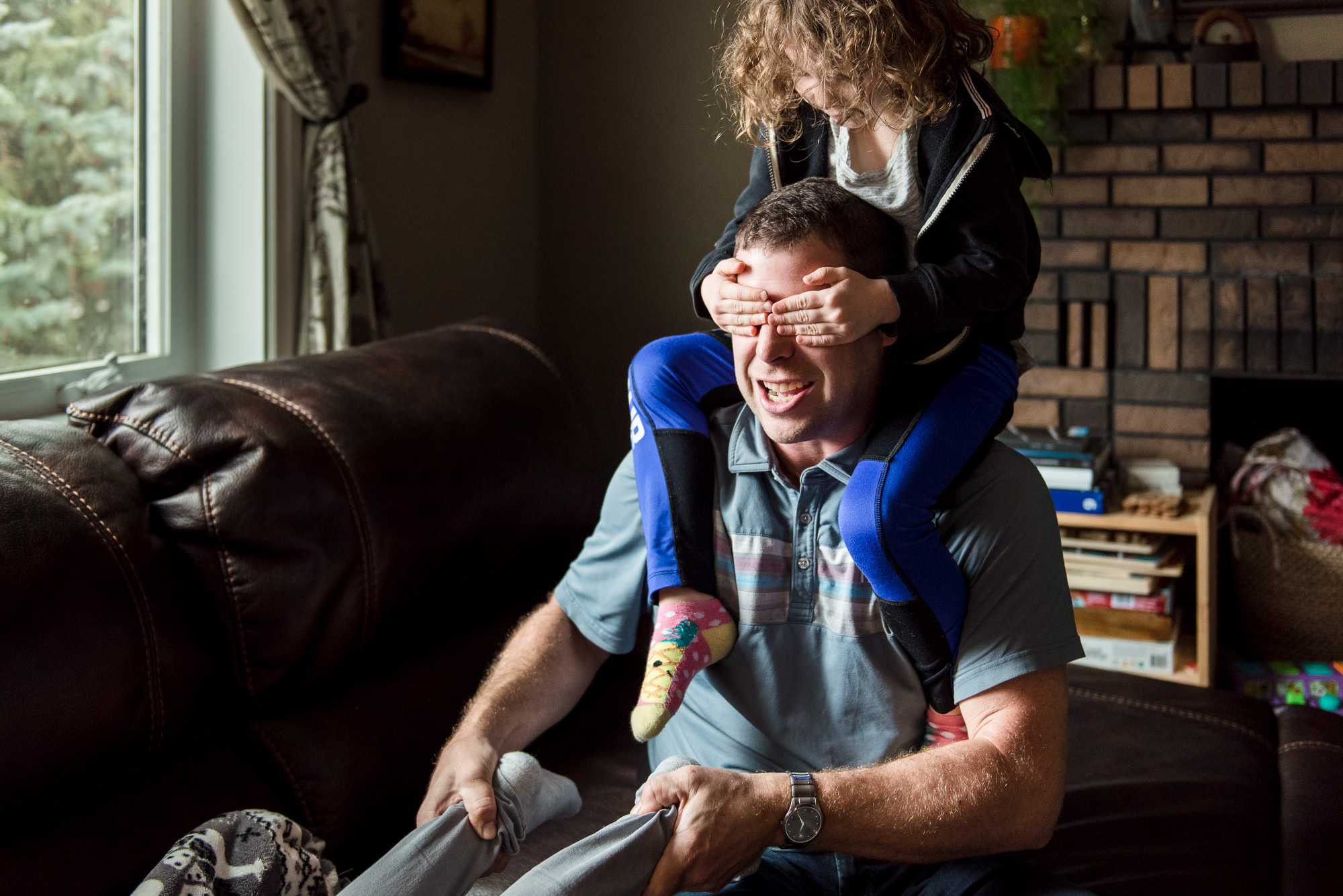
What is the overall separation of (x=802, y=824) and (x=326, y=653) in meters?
0.62

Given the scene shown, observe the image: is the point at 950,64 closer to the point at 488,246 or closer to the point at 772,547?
the point at 772,547

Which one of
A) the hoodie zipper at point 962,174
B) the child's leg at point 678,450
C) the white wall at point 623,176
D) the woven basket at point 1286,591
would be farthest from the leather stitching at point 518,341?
the woven basket at point 1286,591

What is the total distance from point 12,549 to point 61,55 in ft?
4.11

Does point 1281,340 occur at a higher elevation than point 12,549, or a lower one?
higher

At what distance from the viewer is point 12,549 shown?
1.03 meters

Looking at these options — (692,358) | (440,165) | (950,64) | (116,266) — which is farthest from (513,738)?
(440,165)

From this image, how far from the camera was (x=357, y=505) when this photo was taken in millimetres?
1338

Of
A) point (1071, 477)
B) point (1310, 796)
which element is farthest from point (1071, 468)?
point (1310, 796)

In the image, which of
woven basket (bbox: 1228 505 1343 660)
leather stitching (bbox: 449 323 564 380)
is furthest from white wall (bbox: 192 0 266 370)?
woven basket (bbox: 1228 505 1343 660)

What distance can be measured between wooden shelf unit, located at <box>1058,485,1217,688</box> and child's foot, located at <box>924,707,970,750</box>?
1.50 meters

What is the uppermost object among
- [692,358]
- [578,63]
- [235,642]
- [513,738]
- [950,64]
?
[578,63]

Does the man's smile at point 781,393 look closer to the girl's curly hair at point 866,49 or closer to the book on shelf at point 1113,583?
the girl's curly hair at point 866,49

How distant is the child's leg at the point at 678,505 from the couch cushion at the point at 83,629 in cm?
50

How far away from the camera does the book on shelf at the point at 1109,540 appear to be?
253 cm
